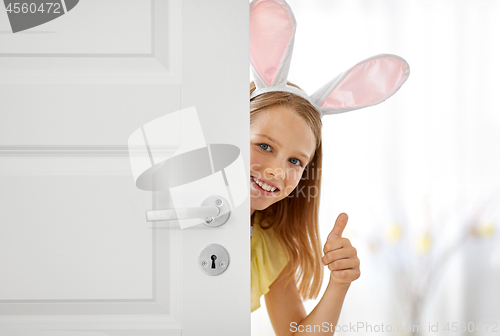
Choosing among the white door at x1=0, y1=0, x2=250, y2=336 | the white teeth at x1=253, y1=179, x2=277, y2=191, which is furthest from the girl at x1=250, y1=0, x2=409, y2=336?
the white door at x1=0, y1=0, x2=250, y2=336

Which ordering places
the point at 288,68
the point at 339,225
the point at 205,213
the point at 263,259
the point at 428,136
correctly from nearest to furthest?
1. the point at 205,213
2. the point at 339,225
3. the point at 288,68
4. the point at 263,259
5. the point at 428,136

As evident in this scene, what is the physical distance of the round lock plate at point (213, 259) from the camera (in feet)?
2.00

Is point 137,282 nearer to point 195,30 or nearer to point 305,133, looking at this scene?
point 195,30

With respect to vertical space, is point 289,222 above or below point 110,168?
below

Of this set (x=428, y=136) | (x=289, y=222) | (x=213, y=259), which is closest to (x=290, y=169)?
(x=289, y=222)

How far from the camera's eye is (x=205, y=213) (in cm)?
59

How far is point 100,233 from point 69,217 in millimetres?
55

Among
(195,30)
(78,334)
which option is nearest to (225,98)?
(195,30)

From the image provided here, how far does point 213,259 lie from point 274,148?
482mm

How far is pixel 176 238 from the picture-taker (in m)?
0.62

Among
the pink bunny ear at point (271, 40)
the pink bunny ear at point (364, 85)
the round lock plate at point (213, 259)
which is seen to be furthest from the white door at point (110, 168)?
the pink bunny ear at point (364, 85)

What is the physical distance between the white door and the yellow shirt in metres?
0.54

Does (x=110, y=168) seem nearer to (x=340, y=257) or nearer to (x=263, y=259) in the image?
(x=340, y=257)

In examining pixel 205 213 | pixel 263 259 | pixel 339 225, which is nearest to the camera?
pixel 205 213
